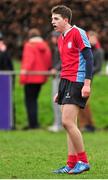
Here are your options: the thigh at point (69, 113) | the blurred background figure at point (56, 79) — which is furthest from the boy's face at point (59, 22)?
the blurred background figure at point (56, 79)

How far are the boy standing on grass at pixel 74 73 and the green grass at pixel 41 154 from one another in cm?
37

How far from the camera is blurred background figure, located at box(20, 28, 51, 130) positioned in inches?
629

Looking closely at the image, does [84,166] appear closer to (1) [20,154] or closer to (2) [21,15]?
(1) [20,154]

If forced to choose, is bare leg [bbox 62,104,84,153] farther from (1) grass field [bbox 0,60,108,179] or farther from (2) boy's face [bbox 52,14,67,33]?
(2) boy's face [bbox 52,14,67,33]

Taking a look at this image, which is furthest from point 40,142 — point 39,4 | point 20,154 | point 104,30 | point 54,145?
point 104,30

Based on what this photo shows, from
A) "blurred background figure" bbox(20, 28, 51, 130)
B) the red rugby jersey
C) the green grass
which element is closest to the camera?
the green grass

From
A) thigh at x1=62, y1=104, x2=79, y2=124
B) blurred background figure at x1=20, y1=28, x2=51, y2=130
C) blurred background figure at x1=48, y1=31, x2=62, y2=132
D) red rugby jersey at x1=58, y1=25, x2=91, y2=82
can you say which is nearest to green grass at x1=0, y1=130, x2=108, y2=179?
blurred background figure at x1=48, y1=31, x2=62, y2=132

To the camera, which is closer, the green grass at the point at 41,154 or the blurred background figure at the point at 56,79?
the green grass at the point at 41,154

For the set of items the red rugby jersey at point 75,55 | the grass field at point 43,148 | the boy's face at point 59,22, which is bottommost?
the grass field at point 43,148

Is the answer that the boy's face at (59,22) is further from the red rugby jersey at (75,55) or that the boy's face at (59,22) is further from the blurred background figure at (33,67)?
the blurred background figure at (33,67)

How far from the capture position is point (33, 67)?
16.2m

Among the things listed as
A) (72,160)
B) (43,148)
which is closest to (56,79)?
(43,148)

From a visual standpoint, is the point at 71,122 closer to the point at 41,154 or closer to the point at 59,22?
the point at 59,22

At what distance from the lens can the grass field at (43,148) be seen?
9.13m
